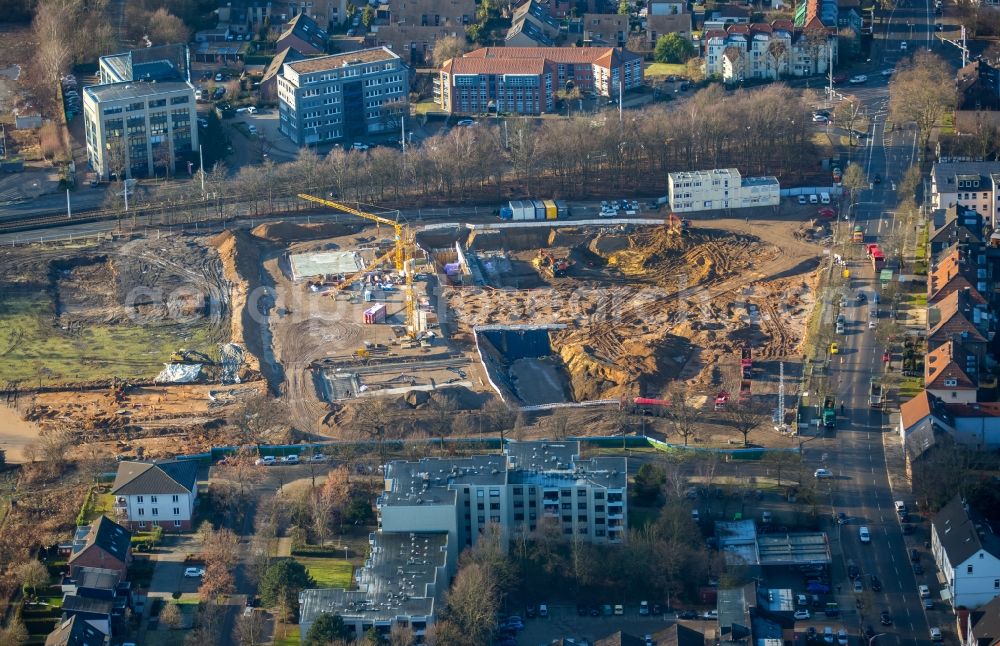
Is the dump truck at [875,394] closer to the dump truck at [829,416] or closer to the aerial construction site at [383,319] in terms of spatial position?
the dump truck at [829,416]

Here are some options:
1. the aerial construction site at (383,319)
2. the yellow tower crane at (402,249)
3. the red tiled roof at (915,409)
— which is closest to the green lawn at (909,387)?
the red tiled roof at (915,409)

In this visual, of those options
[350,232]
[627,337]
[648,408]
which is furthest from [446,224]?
[648,408]

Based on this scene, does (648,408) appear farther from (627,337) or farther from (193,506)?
(193,506)

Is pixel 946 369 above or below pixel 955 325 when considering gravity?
below

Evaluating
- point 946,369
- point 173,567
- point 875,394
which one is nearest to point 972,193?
point 875,394

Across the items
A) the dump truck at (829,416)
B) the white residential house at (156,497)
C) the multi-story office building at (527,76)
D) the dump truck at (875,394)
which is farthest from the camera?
the multi-story office building at (527,76)

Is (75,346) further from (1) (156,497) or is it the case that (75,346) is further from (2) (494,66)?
(2) (494,66)

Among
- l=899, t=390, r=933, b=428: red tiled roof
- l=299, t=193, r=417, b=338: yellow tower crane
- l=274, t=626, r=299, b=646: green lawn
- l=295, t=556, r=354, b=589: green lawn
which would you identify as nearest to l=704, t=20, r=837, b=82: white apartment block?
l=299, t=193, r=417, b=338: yellow tower crane
